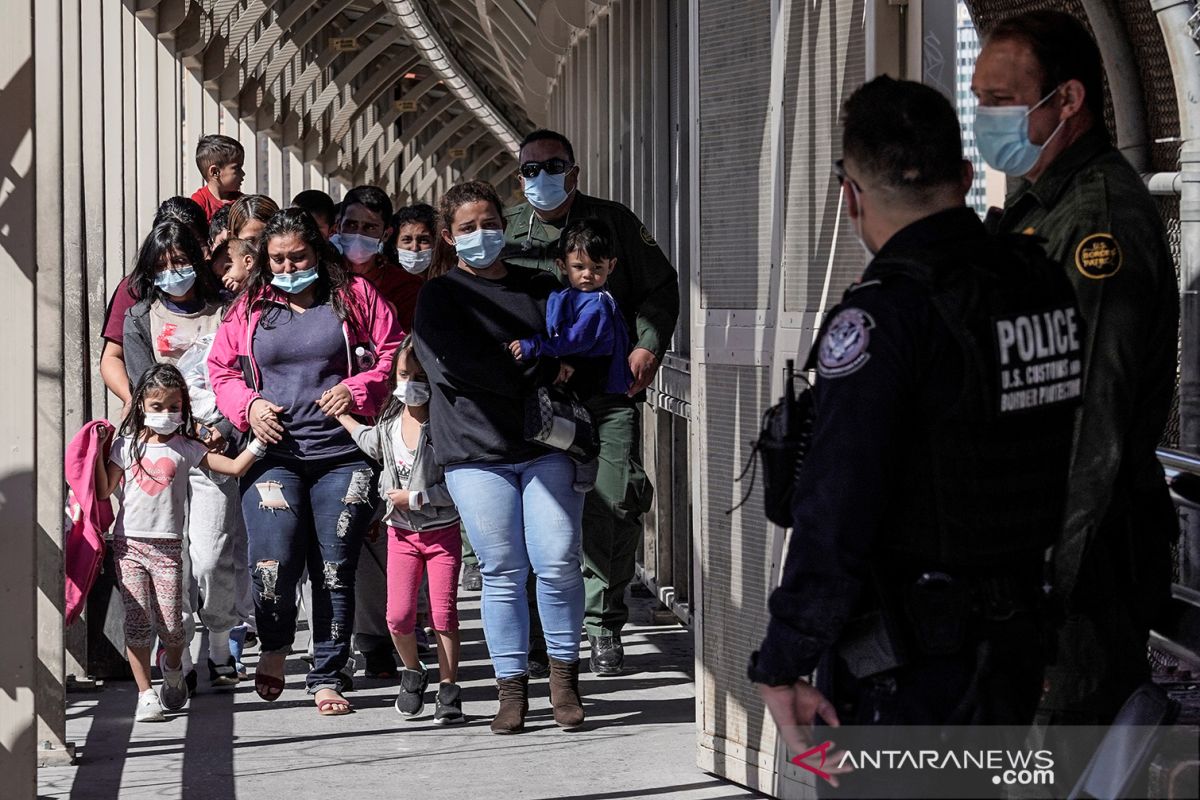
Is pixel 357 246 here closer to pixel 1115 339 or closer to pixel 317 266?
pixel 317 266

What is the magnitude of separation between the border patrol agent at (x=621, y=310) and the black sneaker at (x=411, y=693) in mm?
1065

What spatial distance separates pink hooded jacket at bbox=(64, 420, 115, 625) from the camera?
21.4 feet

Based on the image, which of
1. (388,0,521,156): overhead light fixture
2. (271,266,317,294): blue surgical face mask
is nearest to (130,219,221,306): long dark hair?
(271,266,317,294): blue surgical face mask

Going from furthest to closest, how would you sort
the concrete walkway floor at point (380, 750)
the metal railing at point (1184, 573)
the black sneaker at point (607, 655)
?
the black sneaker at point (607, 655), the concrete walkway floor at point (380, 750), the metal railing at point (1184, 573)

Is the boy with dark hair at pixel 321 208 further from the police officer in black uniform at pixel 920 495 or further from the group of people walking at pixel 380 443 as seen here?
the police officer in black uniform at pixel 920 495

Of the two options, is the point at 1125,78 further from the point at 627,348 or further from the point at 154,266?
the point at 154,266

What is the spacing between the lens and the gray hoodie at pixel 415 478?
6.50 m

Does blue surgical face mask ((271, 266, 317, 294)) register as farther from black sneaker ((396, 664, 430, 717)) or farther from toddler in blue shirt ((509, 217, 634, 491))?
black sneaker ((396, 664, 430, 717))

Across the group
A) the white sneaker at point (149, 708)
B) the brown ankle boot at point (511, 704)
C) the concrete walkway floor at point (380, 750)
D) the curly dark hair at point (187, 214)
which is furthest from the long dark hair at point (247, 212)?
the brown ankle boot at point (511, 704)

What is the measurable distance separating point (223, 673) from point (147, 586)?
747 millimetres

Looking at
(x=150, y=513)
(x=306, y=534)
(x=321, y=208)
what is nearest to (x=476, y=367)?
(x=306, y=534)

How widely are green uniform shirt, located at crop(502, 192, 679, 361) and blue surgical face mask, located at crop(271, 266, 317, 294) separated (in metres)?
0.84

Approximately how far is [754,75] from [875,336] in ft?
8.95

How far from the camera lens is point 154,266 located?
23.6ft
